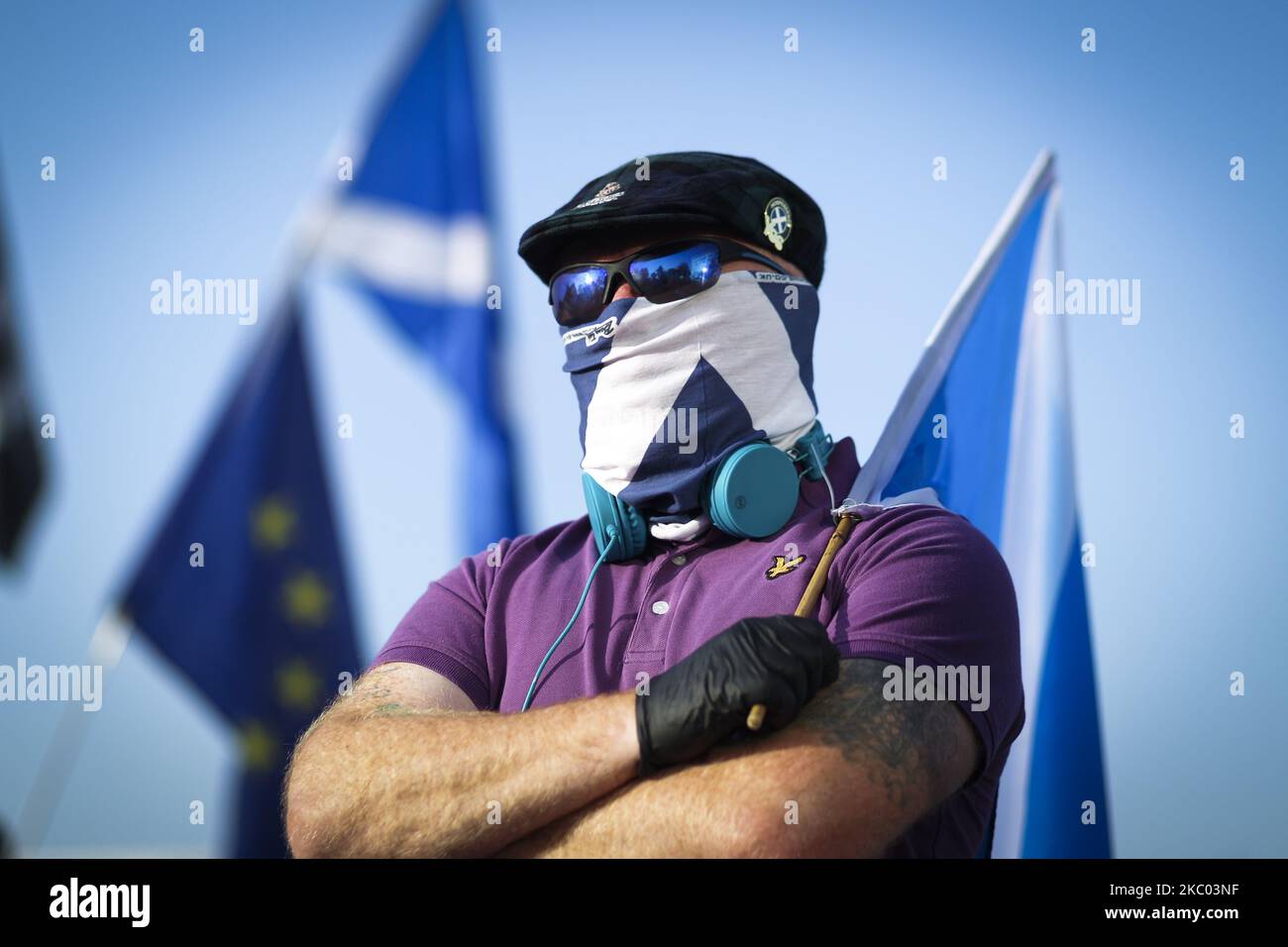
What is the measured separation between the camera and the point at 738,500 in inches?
126

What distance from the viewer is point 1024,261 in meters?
5.24

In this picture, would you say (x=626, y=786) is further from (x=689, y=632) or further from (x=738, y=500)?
(x=738, y=500)

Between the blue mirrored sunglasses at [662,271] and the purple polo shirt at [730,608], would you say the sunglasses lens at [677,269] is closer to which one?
the blue mirrored sunglasses at [662,271]

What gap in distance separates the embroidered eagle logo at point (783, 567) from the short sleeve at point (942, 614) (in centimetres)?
15

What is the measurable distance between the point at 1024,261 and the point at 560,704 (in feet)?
11.4

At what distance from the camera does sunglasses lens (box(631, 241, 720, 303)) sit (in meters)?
3.42

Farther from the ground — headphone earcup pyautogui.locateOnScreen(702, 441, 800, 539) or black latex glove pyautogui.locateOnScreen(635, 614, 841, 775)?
headphone earcup pyautogui.locateOnScreen(702, 441, 800, 539)

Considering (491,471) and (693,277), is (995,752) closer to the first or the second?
(693,277)

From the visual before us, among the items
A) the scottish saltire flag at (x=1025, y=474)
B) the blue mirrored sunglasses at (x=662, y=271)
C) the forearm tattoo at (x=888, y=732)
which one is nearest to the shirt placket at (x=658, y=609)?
the forearm tattoo at (x=888, y=732)

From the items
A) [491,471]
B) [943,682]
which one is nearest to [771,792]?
[943,682]

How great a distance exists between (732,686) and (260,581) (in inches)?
174

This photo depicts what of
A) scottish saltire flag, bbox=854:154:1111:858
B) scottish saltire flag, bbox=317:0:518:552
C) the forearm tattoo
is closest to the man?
the forearm tattoo

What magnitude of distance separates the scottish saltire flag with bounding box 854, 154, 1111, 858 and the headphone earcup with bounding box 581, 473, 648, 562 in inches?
49.3

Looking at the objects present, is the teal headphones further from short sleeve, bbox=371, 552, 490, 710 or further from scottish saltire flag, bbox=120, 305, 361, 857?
scottish saltire flag, bbox=120, 305, 361, 857
